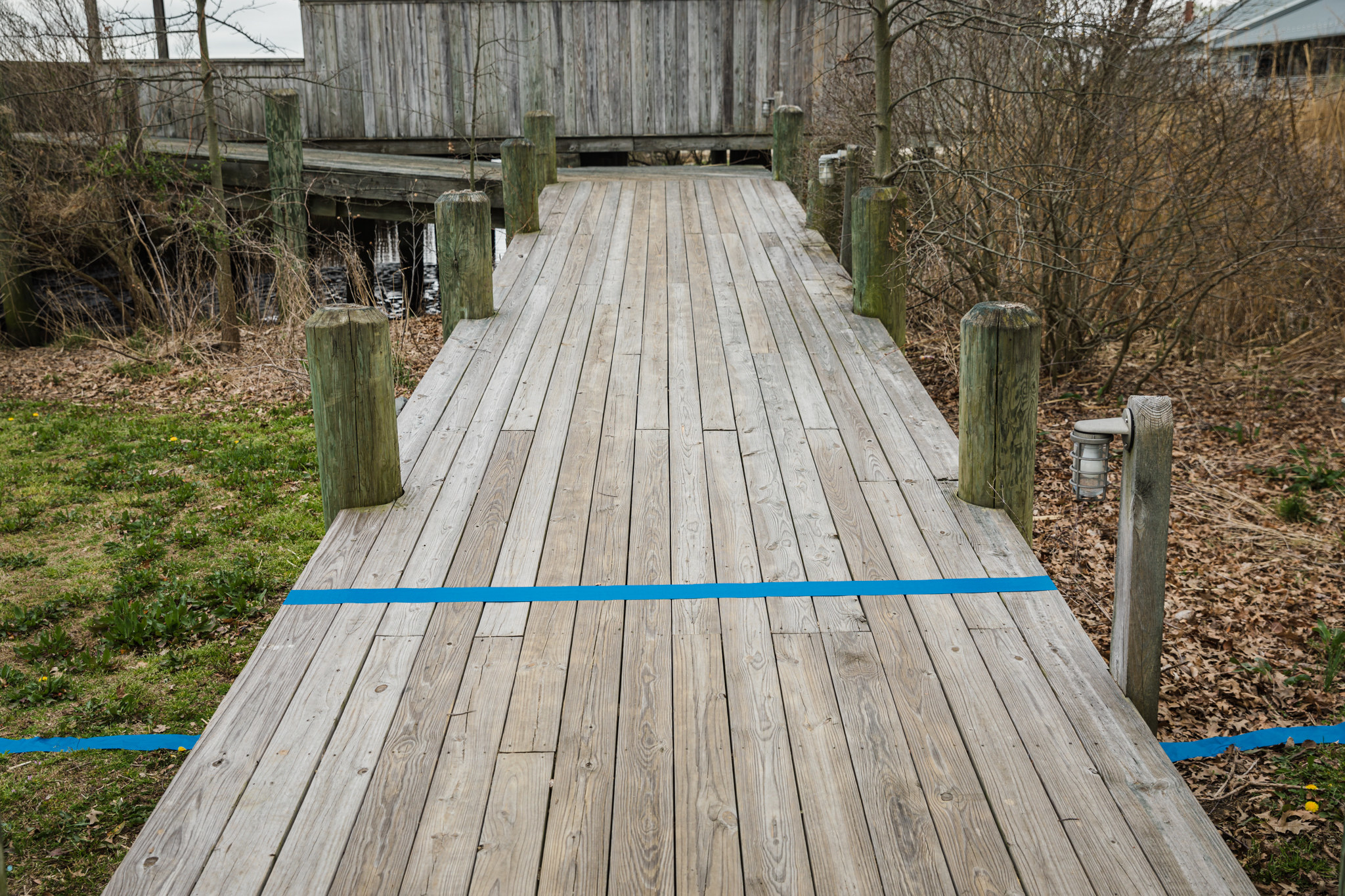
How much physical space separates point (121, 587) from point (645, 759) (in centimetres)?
406

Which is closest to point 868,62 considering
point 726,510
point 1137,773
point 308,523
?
point 308,523

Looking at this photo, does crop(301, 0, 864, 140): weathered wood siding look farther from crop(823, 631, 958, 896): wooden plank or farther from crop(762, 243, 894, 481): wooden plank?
crop(823, 631, 958, 896): wooden plank

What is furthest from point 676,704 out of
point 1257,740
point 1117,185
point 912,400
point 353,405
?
point 1117,185

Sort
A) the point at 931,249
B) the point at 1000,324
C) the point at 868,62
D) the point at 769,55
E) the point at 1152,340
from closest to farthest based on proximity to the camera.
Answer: the point at 1000,324 → the point at 931,249 → the point at 1152,340 → the point at 868,62 → the point at 769,55

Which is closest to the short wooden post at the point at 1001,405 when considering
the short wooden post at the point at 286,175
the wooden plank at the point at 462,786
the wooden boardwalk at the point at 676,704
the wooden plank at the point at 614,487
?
the wooden boardwalk at the point at 676,704

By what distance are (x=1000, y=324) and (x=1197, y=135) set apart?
4.61 metres

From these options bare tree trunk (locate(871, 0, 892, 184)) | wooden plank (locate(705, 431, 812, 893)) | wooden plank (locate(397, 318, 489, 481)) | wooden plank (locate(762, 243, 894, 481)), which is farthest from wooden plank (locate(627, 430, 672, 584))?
bare tree trunk (locate(871, 0, 892, 184))

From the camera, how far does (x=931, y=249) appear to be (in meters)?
7.63

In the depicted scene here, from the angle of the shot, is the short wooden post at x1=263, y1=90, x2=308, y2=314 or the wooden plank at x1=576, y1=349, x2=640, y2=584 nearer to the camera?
the wooden plank at x1=576, y1=349, x2=640, y2=584

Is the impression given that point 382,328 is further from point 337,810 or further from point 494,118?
point 494,118

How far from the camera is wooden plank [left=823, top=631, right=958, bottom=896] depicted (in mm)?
2561

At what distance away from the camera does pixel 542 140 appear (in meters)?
10.2

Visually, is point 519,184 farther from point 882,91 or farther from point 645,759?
point 645,759

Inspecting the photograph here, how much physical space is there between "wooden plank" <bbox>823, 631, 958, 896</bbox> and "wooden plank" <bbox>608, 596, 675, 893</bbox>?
1.57 feet
